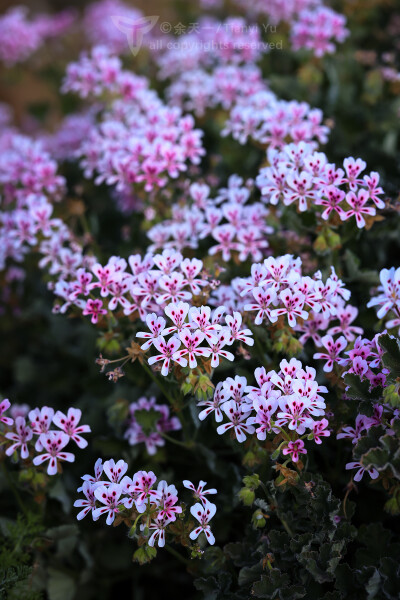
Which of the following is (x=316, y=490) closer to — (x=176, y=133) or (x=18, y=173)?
(x=176, y=133)

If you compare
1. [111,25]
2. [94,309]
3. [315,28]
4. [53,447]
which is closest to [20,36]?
[111,25]

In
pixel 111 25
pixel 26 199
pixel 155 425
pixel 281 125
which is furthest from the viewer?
pixel 111 25

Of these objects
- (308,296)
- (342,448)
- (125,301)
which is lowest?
(342,448)

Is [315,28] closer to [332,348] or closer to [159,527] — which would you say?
[332,348]

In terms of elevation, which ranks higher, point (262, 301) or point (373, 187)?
point (373, 187)

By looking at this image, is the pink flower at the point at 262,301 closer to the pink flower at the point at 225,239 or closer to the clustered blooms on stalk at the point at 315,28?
the pink flower at the point at 225,239

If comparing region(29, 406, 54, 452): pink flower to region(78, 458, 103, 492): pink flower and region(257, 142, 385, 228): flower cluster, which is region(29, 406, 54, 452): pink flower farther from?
region(257, 142, 385, 228): flower cluster

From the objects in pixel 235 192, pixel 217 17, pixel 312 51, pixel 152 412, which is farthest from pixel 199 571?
pixel 217 17
